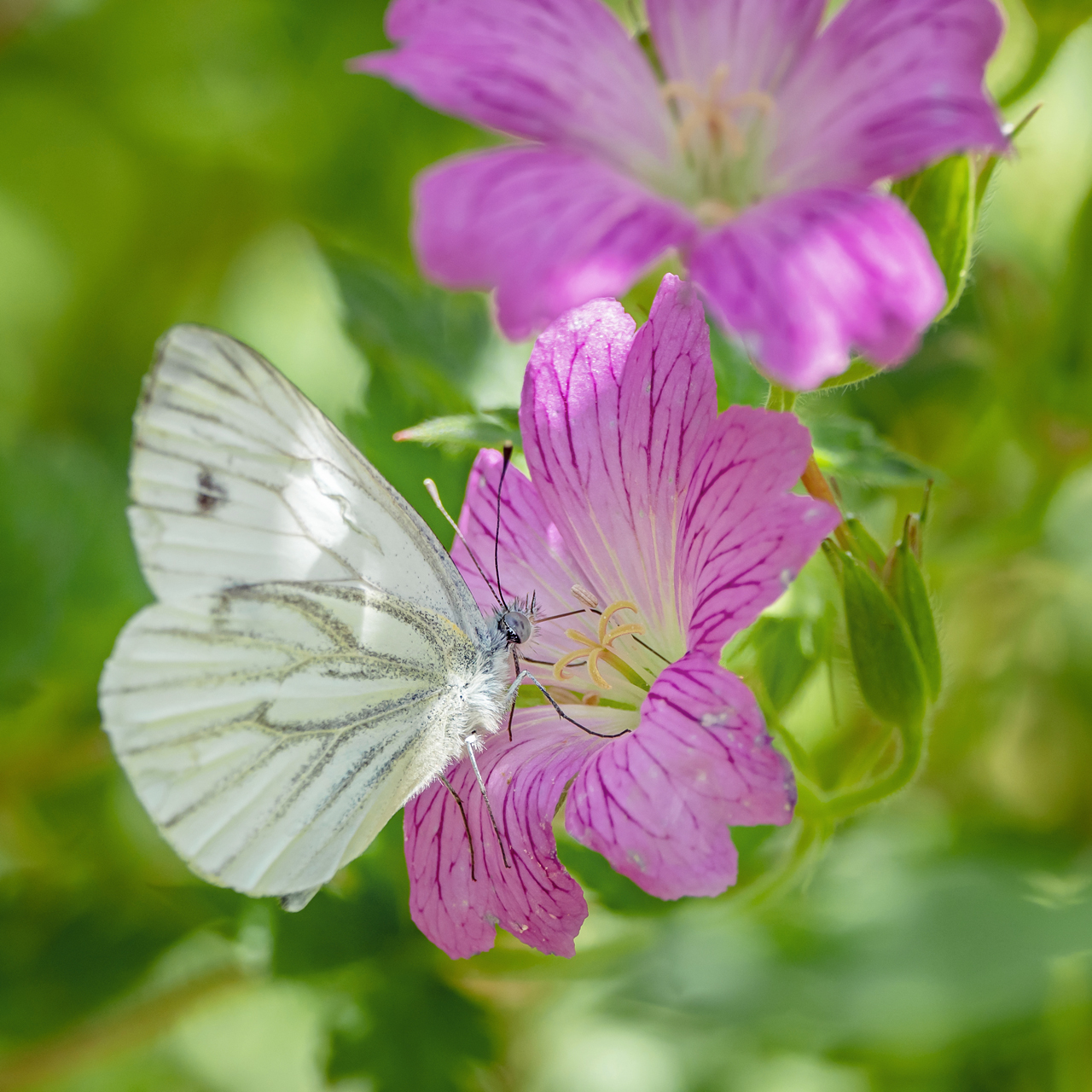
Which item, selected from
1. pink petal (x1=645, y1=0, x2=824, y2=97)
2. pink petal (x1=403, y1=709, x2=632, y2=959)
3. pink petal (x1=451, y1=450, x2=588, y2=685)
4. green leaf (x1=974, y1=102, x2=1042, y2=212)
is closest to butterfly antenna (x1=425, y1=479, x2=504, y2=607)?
pink petal (x1=451, y1=450, x2=588, y2=685)

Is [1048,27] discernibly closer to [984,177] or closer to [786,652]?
Result: [984,177]

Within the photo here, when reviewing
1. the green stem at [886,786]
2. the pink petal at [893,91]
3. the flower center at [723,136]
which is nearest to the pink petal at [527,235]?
the pink petal at [893,91]

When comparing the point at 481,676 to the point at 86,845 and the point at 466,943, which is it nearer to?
the point at 466,943

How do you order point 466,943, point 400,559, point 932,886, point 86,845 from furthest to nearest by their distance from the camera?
point 86,845 → point 932,886 → point 400,559 → point 466,943

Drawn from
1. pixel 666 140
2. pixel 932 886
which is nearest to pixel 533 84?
pixel 666 140

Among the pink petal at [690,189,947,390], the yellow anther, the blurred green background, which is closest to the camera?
the pink petal at [690,189,947,390]

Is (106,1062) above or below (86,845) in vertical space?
below

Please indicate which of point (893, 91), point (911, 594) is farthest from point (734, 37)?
point (911, 594)

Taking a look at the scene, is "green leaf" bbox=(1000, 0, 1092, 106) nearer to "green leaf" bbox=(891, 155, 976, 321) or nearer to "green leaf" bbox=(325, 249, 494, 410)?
"green leaf" bbox=(891, 155, 976, 321)
